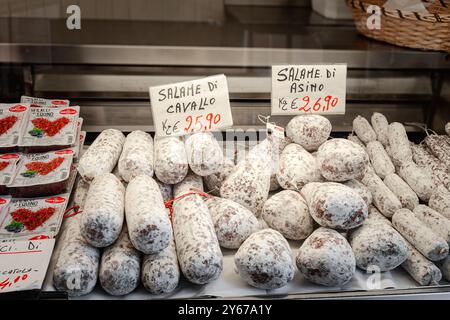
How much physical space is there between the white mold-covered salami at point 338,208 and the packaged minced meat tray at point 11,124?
100cm

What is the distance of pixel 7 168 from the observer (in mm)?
1636

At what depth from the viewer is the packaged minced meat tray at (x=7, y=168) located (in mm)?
1591

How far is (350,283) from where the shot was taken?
52.7 inches

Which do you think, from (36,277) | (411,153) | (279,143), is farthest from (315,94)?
(36,277)

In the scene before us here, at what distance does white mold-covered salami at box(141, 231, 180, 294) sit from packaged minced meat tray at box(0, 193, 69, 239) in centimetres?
33

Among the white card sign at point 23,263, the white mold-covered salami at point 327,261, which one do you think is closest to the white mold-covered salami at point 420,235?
the white mold-covered salami at point 327,261

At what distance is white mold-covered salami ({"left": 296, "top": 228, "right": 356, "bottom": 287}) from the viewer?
1271 millimetres

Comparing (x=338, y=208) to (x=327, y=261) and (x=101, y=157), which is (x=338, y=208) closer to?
(x=327, y=261)

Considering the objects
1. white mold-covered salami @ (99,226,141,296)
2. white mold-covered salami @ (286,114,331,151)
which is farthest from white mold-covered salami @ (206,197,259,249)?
white mold-covered salami @ (286,114,331,151)

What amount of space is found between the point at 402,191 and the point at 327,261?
47 centimetres

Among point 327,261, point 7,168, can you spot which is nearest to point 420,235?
point 327,261

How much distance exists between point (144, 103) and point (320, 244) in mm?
942

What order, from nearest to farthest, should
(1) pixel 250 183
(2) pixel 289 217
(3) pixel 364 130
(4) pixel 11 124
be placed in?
(2) pixel 289 217, (1) pixel 250 183, (4) pixel 11 124, (3) pixel 364 130
